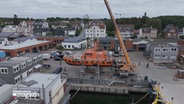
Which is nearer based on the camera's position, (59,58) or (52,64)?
(52,64)

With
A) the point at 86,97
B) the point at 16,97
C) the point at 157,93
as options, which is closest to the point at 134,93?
the point at 157,93

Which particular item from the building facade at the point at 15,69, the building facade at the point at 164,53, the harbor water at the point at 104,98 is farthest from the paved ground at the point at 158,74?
the building facade at the point at 15,69

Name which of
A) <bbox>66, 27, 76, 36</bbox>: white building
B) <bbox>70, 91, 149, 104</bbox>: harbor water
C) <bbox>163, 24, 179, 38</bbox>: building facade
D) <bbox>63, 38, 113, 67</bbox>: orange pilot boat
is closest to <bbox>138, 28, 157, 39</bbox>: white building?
<bbox>163, 24, 179, 38</bbox>: building facade

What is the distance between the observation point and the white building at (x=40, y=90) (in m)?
15.8

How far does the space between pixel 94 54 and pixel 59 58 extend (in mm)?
12338

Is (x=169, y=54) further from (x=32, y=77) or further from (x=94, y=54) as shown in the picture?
(x=32, y=77)

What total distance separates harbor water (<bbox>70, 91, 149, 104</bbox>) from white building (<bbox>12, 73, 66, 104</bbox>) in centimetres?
510

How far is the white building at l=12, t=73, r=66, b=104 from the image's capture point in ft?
51.7

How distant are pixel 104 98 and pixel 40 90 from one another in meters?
11.2

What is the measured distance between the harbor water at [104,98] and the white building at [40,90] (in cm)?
510

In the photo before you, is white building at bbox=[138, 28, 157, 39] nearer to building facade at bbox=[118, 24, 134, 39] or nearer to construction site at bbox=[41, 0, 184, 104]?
building facade at bbox=[118, 24, 134, 39]

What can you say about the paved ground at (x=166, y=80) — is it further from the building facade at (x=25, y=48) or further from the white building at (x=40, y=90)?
the building facade at (x=25, y=48)

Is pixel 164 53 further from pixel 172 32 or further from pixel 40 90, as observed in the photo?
pixel 172 32

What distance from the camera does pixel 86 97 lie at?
958 inches
